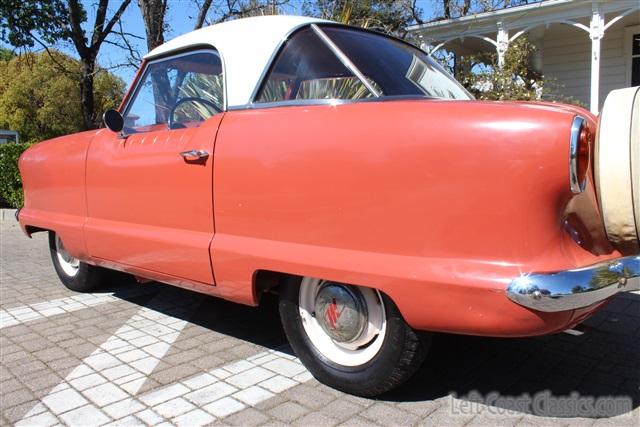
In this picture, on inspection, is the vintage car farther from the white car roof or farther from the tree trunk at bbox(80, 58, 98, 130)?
the tree trunk at bbox(80, 58, 98, 130)

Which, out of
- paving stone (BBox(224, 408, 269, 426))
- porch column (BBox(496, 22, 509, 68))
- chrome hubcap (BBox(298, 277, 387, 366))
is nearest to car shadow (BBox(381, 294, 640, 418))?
chrome hubcap (BBox(298, 277, 387, 366))

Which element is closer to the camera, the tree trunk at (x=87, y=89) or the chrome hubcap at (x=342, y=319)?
the chrome hubcap at (x=342, y=319)

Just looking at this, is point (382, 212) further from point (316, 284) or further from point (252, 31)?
point (252, 31)

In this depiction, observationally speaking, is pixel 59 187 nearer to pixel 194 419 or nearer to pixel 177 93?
pixel 177 93

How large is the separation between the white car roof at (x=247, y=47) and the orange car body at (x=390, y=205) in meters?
0.18

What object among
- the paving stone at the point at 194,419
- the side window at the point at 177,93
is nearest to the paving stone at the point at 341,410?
the paving stone at the point at 194,419

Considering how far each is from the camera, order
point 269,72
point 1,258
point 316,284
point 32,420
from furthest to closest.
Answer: point 1,258 → point 269,72 → point 316,284 → point 32,420

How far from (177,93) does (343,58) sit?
134 centimetres

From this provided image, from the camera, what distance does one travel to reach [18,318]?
4137mm

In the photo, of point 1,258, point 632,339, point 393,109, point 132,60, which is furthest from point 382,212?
point 132,60

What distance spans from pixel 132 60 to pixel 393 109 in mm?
10073

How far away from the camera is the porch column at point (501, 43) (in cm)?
944

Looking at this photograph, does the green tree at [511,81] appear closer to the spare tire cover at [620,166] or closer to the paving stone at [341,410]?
the spare tire cover at [620,166]

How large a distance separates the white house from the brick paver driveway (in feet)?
24.6
